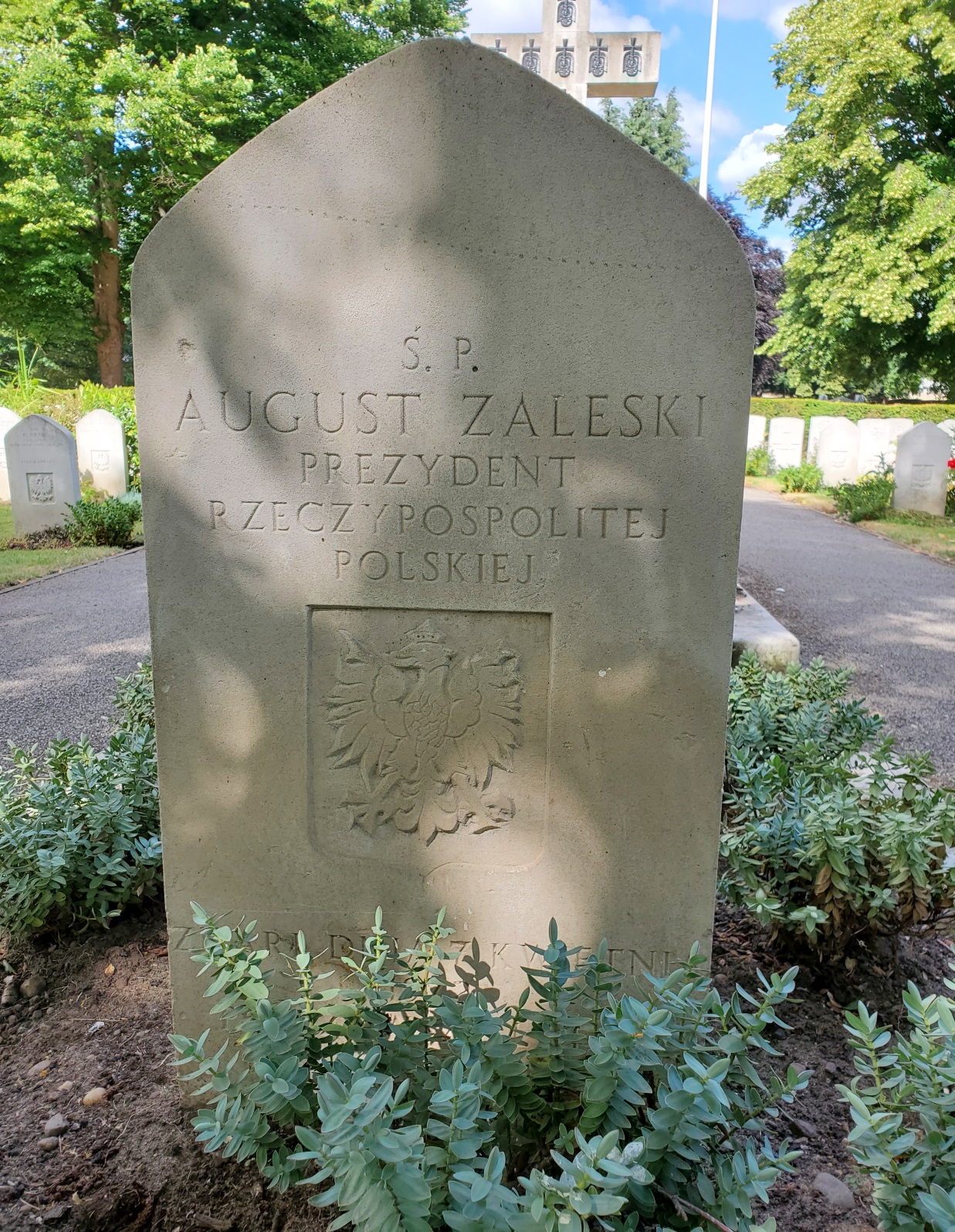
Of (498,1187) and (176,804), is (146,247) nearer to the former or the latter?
(176,804)

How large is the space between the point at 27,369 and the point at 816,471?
17273 mm

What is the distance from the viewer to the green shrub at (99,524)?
11.1 m

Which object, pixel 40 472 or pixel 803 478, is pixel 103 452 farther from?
pixel 803 478

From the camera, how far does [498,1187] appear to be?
3.88 ft

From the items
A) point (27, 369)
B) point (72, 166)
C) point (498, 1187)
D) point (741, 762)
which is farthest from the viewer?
point (72, 166)

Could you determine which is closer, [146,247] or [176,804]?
[146,247]

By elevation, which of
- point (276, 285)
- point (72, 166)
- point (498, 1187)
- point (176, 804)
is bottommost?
point (498, 1187)

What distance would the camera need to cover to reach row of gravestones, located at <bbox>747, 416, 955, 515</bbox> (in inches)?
544

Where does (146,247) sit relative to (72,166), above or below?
below

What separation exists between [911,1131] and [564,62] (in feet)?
44.4

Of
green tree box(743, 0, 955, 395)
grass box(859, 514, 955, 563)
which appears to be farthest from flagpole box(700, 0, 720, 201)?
grass box(859, 514, 955, 563)

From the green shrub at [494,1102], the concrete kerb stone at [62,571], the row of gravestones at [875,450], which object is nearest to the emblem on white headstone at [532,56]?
the row of gravestones at [875,450]

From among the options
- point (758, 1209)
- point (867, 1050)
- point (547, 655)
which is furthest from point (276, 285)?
point (758, 1209)

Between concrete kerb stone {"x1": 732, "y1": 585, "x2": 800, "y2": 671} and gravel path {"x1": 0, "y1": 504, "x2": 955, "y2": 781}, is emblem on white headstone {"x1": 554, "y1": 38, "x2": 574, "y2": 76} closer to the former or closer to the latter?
gravel path {"x1": 0, "y1": 504, "x2": 955, "y2": 781}
